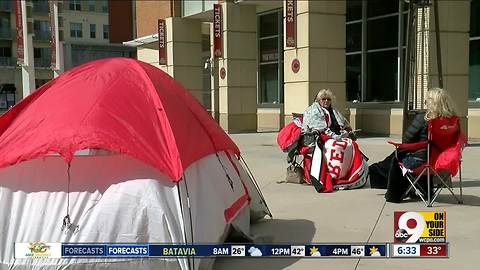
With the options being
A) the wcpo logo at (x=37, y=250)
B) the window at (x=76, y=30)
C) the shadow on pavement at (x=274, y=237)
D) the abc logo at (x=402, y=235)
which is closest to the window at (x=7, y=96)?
the window at (x=76, y=30)

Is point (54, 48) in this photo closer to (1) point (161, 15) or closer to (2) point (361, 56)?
(1) point (161, 15)

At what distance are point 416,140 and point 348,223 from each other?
1520mm

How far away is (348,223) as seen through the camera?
6551 millimetres

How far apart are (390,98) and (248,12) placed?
6665mm

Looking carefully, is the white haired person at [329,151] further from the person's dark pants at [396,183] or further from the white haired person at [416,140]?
the person's dark pants at [396,183]

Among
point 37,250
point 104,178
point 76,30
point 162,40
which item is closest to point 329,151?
point 104,178

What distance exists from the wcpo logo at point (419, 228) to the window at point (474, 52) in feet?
38.3

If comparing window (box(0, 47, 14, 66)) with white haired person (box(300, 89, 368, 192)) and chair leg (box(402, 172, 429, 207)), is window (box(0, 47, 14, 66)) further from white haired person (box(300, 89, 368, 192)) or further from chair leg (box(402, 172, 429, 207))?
chair leg (box(402, 172, 429, 207))

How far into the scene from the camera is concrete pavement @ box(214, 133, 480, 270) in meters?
5.12

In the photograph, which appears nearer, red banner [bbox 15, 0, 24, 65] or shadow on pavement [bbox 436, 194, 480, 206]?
shadow on pavement [bbox 436, 194, 480, 206]

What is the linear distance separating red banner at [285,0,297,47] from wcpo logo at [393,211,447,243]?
12.3m

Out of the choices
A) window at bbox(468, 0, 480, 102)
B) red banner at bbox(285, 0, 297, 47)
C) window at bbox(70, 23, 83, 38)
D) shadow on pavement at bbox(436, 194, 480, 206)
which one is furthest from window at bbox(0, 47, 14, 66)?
shadow on pavement at bbox(436, 194, 480, 206)

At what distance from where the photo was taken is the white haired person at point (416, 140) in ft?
22.5

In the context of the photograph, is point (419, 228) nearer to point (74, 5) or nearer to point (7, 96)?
point (7, 96)
